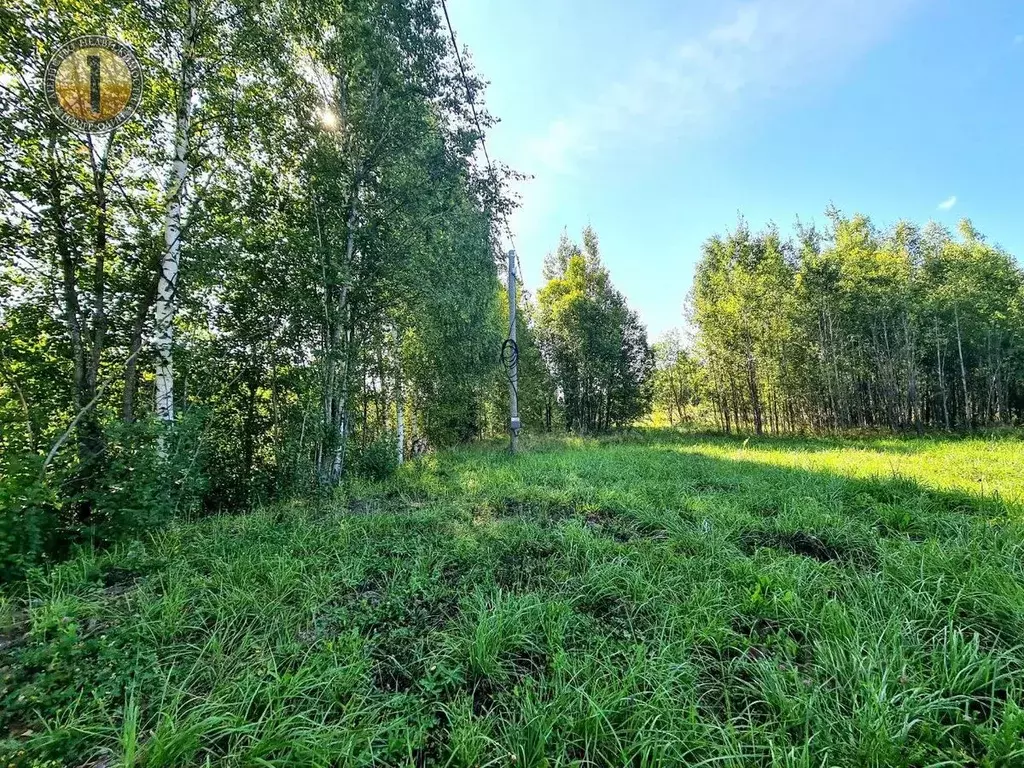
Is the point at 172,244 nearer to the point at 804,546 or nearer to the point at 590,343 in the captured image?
the point at 804,546

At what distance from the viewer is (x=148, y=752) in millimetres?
1221

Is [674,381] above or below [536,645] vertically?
above

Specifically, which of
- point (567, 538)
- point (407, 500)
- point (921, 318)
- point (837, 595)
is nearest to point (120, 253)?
point (407, 500)

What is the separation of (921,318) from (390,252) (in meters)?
18.9

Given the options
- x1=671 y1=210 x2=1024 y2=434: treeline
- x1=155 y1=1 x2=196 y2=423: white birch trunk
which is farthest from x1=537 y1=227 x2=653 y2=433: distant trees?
x1=155 y1=1 x2=196 y2=423: white birch trunk

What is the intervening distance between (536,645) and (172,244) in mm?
5130

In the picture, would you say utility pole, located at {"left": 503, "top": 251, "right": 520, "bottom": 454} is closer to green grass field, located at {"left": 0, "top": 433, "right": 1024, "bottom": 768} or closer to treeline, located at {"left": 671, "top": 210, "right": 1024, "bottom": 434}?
green grass field, located at {"left": 0, "top": 433, "right": 1024, "bottom": 768}

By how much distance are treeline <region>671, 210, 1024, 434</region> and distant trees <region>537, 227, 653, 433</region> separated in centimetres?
293

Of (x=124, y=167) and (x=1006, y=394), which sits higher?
(x=124, y=167)

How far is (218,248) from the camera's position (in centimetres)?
429

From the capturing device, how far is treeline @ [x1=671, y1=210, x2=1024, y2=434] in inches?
506

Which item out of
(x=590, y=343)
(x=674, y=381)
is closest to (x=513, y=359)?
(x=590, y=343)

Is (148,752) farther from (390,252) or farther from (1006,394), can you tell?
(1006,394)

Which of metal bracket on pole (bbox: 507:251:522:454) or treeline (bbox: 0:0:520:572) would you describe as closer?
treeline (bbox: 0:0:520:572)
